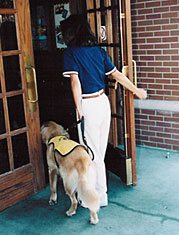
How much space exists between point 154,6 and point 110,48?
1.22 m

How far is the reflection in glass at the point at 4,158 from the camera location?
3.27 m

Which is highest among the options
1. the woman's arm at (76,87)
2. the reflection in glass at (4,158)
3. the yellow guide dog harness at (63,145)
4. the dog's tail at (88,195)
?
the woman's arm at (76,87)

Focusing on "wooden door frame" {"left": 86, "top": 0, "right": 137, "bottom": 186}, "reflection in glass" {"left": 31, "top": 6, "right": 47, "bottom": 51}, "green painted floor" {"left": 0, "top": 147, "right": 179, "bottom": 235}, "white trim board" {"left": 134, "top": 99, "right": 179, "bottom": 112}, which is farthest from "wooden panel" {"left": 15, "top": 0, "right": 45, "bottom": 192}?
"reflection in glass" {"left": 31, "top": 6, "right": 47, "bottom": 51}

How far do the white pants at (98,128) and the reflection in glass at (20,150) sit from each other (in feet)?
2.08

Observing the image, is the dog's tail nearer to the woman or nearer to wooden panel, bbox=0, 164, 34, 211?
the woman

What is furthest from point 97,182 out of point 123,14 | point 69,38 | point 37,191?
point 123,14

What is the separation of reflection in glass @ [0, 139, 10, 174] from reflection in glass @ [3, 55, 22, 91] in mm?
525

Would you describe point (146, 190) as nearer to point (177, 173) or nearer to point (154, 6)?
point (177, 173)

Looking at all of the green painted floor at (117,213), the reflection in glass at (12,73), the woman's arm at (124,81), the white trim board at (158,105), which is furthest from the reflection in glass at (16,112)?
the white trim board at (158,105)

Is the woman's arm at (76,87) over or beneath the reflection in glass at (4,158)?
over

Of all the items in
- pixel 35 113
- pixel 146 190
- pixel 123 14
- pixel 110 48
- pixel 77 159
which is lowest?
pixel 146 190

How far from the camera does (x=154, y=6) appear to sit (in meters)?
4.44

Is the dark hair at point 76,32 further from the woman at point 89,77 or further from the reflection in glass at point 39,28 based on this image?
the reflection in glass at point 39,28

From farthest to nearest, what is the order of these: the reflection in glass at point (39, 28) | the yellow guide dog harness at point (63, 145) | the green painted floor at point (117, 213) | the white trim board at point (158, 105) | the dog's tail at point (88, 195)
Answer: the reflection in glass at point (39, 28)
the white trim board at point (158, 105)
the yellow guide dog harness at point (63, 145)
the green painted floor at point (117, 213)
the dog's tail at point (88, 195)
